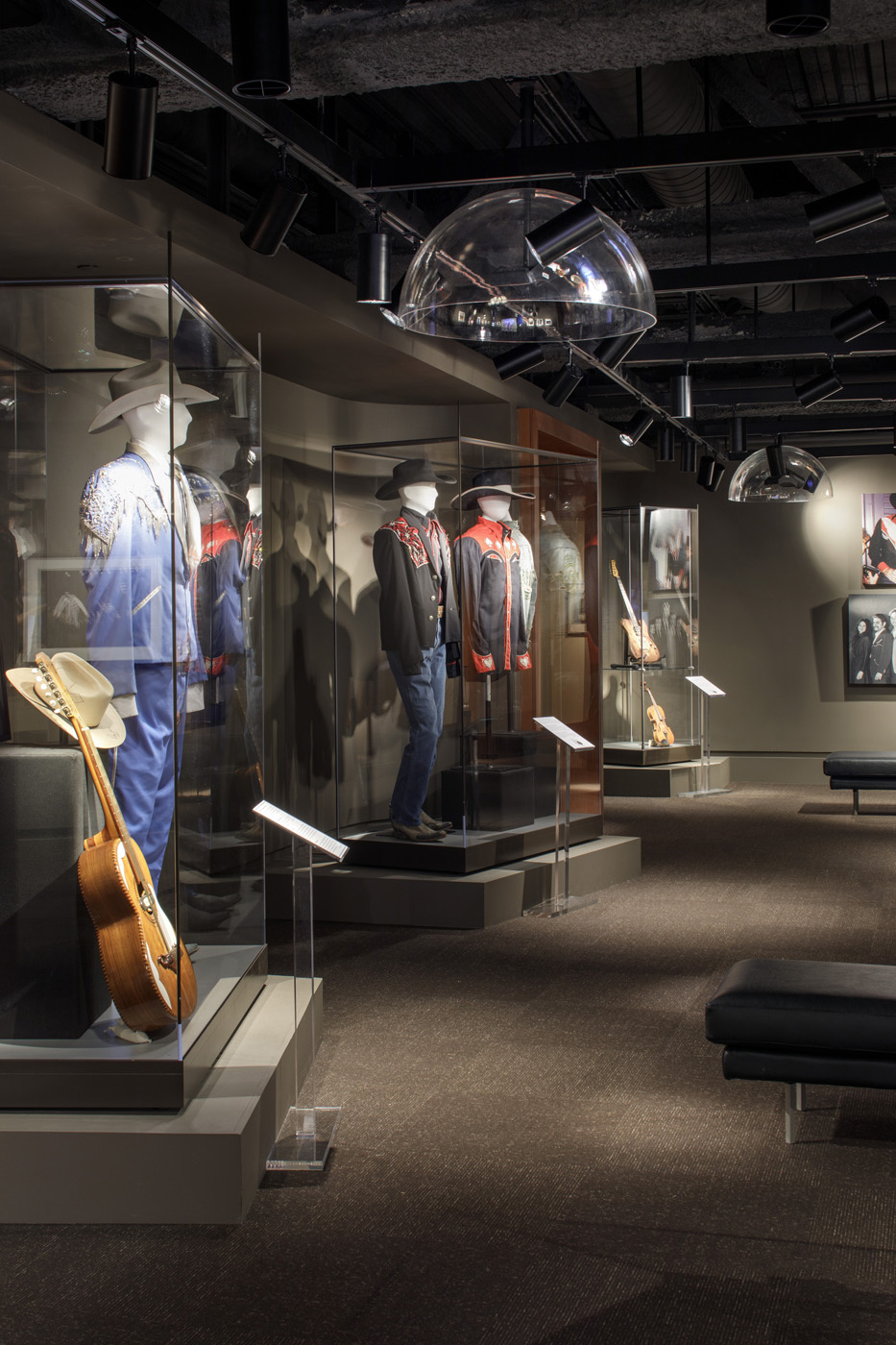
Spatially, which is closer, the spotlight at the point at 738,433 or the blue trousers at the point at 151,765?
the blue trousers at the point at 151,765

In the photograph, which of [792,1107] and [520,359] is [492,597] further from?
[792,1107]

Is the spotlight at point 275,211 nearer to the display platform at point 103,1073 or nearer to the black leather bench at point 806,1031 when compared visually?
the display platform at point 103,1073

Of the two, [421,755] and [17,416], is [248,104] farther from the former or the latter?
[421,755]

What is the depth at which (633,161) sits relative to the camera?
4.23m

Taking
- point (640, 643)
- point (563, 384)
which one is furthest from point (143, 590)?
point (640, 643)

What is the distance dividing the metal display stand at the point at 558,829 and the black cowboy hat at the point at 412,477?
1.36 metres

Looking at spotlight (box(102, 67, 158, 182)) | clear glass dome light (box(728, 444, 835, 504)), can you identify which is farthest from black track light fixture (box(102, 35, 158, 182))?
clear glass dome light (box(728, 444, 835, 504))

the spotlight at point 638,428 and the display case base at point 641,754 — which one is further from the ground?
the spotlight at point 638,428

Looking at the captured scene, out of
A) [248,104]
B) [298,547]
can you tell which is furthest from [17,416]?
[298,547]

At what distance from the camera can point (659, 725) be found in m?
11.8

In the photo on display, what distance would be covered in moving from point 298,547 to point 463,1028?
3.70m

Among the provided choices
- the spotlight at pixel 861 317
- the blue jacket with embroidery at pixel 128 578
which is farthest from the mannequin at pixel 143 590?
the spotlight at pixel 861 317

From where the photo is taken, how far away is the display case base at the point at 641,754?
1167 cm

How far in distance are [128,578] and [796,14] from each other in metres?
2.07
